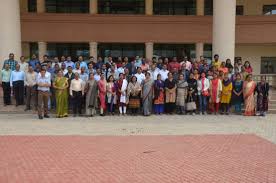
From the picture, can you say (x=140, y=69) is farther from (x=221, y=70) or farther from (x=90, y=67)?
(x=221, y=70)

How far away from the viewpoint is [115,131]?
11586 mm

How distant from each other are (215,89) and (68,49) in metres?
15.1

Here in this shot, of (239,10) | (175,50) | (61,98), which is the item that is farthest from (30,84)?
(239,10)

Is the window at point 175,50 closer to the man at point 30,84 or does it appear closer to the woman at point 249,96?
the woman at point 249,96

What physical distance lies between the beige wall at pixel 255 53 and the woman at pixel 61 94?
55.4 ft

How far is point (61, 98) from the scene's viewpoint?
14172 millimetres

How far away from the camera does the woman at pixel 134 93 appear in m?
14.6

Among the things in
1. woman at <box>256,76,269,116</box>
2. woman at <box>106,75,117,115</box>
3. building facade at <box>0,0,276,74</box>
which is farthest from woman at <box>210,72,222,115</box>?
building facade at <box>0,0,276,74</box>

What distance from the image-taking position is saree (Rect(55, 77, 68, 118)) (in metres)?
14.1

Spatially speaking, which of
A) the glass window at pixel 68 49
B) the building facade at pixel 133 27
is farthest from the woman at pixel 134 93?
the glass window at pixel 68 49

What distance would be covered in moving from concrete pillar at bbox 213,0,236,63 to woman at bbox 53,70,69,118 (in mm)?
8096

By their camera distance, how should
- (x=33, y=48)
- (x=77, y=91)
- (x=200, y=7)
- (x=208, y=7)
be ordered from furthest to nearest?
(x=208, y=7) → (x=33, y=48) → (x=200, y=7) → (x=77, y=91)

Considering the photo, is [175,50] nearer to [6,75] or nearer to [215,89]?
[215,89]

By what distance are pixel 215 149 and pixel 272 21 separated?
19.2 meters
